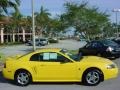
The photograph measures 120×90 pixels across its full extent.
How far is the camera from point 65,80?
41.3 feet

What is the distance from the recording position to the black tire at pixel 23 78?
12797mm

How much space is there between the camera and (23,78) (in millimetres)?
12828

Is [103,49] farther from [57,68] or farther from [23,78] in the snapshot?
[23,78]

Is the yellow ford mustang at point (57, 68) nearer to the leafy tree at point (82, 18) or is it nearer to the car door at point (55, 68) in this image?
the car door at point (55, 68)

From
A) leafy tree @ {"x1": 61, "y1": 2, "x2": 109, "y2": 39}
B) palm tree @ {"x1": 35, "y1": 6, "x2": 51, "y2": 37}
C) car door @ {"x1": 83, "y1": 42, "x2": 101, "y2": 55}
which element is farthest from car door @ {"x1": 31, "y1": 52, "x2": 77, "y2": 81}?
palm tree @ {"x1": 35, "y1": 6, "x2": 51, "y2": 37}

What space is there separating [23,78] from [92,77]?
240cm

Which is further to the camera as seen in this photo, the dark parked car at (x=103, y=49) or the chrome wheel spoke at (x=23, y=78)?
the dark parked car at (x=103, y=49)

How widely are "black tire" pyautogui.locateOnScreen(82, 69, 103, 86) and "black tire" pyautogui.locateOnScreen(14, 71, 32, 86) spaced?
195cm

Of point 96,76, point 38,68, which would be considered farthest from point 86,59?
point 38,68

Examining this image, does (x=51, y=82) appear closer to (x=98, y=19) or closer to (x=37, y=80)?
(x=37, y=80)

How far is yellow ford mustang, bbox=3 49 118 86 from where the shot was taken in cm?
1245

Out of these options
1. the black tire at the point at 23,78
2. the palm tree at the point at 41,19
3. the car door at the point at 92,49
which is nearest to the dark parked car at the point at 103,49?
the car door at the point at 92,49

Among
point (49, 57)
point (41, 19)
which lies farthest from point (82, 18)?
point (41, 19)

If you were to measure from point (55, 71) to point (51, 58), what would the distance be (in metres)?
0.52
